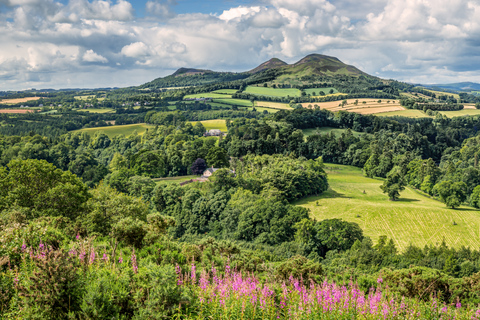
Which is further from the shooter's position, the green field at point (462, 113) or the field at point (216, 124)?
the green field at point (462, 113)

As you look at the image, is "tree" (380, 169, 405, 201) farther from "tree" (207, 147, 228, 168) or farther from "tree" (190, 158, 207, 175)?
"tree" (190, 158, 207, 175)

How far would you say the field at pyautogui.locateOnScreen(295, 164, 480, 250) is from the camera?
178 ft

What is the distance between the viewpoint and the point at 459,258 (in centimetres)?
3906

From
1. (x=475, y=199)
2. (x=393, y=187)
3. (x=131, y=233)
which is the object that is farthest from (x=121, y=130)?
(x=131, y=233)

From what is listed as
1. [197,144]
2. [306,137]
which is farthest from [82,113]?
[306,137]

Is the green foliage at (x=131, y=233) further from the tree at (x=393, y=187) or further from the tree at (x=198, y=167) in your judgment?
the tree at (x=198, y=167)

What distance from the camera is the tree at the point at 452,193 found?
69688mm

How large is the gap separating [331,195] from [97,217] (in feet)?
190

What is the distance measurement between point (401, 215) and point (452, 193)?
17146mm

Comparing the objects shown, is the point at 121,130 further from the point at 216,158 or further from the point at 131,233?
the point at 131,233

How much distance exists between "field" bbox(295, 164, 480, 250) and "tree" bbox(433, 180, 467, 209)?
154cm

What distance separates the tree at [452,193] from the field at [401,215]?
1.54 metres

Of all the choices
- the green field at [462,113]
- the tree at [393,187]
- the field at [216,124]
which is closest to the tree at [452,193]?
the tree at [393,187]

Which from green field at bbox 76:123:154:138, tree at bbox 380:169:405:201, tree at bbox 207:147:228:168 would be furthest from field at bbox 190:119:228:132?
tree at bbox 380:169:405:201
